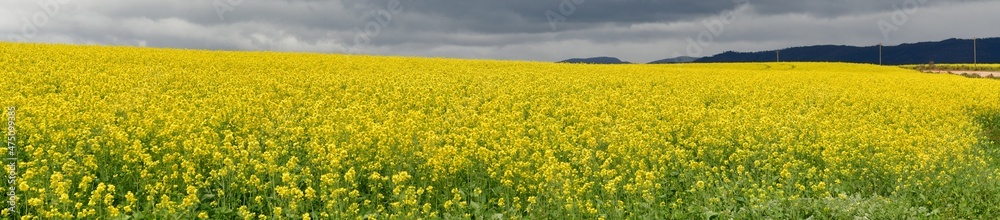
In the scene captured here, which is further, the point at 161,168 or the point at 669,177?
the point at 669,177

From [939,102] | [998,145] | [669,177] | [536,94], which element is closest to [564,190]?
[669,177]

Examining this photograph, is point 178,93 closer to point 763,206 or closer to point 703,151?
point 703,151

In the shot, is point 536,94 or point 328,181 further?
point 536,94

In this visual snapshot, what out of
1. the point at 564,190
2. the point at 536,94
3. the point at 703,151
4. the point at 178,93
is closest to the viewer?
the point at 564,190

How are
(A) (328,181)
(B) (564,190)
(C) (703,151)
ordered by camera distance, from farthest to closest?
(C) (703,151), (B) (564,190), (A) (328,181)

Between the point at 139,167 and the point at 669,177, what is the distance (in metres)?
7.27

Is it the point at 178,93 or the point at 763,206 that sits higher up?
the point at 178,93

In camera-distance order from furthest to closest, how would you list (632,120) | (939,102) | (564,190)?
(939,102)
(632,120)
(564,190)

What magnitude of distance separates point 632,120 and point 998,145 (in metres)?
9.99

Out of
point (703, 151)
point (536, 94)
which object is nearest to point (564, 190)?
point (703, 151)

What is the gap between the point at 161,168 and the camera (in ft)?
32.0

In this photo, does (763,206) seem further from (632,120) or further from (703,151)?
(632,120)

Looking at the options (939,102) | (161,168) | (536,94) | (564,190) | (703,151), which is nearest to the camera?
(564,190)

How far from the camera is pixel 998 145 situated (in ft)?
60.7
